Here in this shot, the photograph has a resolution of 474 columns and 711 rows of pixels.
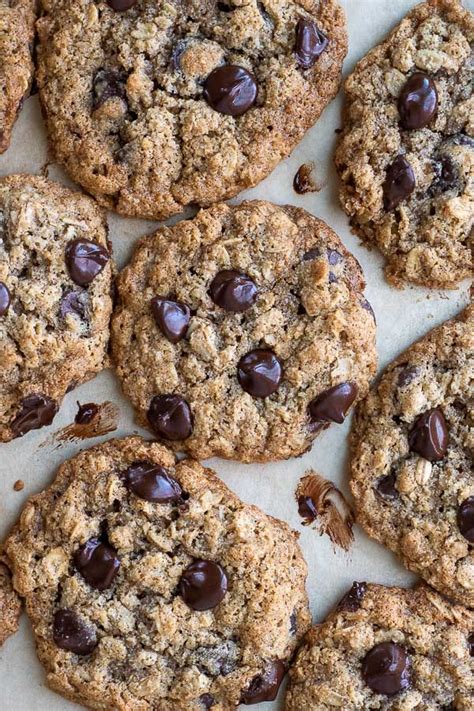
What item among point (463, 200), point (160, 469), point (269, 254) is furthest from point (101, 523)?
point (463, 200)

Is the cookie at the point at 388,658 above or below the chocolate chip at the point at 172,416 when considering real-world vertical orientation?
below

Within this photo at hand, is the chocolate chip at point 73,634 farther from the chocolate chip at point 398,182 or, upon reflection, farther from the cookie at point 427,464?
the chocolate chip at point 398,182

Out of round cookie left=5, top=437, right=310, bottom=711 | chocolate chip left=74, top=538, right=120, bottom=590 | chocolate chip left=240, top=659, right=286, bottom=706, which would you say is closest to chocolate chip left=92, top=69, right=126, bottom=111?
round cookie left=5, top=437, right=310, bottom=711

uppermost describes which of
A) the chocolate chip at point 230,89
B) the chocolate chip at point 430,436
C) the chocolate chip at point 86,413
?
the chocolate chip at point 230,89

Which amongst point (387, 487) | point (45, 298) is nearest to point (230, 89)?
point (45, 298)

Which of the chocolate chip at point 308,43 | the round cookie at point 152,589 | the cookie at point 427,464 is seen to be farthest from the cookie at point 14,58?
the cookie at point 427,464

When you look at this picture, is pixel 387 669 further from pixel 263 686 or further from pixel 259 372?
pixel 259 372
